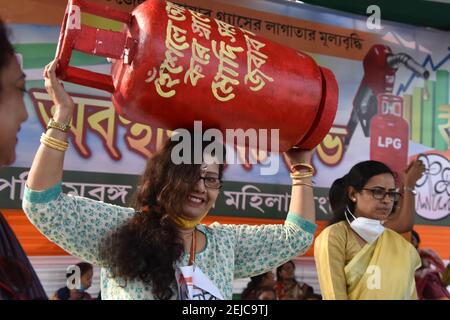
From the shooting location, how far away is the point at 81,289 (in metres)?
1.93

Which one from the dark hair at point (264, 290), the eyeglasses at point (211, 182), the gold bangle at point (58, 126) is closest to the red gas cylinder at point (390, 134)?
the dark hair at point (264, 290)

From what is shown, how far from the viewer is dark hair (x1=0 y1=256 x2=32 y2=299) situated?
69.8 inches

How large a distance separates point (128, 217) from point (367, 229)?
3.82ft

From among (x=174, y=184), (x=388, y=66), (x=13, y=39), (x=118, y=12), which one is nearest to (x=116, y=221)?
(x=174, y=184)

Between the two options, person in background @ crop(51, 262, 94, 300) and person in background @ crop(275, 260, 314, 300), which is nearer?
person in background @ crop(51, 262, 94, 300)

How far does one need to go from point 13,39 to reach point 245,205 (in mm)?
1160

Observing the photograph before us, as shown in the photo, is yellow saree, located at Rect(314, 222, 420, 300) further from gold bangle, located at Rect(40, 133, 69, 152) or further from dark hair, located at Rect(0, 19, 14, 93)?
dark hair, located at Rect(0, 19, 14, 93)

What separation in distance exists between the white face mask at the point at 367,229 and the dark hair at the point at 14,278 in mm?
1220

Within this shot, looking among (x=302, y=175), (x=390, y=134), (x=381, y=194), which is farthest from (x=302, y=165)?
(x=390, y=134)

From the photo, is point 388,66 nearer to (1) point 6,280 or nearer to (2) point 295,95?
(2) point 295,95

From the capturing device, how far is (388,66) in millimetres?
2635

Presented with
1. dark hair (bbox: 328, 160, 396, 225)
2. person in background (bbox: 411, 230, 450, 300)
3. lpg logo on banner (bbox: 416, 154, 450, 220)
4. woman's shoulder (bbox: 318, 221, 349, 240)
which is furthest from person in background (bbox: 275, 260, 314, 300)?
lpg logo on banner (bbox: 416, 154, 450, 220)

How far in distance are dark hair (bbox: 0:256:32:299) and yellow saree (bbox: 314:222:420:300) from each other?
1061 mm

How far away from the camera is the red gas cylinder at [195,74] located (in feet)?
2.97
